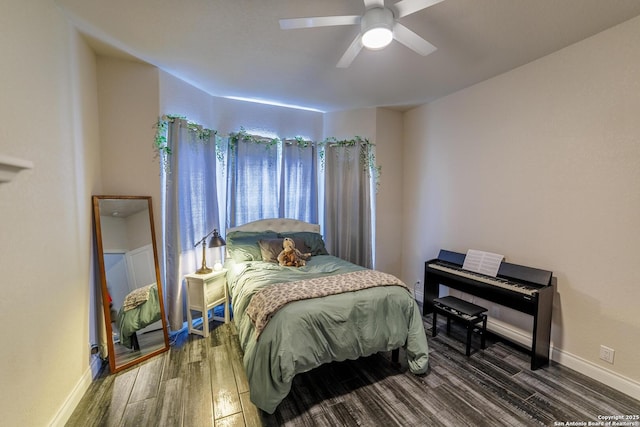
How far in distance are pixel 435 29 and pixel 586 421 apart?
2.90m

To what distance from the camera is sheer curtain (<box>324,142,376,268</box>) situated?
381 centimetres

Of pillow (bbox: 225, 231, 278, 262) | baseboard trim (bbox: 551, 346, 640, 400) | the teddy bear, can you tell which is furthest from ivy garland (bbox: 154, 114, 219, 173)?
baseboard trim (bbox: 551, 346, 640, 400)

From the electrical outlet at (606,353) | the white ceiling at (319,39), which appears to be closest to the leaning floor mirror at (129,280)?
the white ceiling at (319,39)

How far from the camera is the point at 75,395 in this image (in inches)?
72.6

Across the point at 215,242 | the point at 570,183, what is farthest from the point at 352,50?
the point at 215,242

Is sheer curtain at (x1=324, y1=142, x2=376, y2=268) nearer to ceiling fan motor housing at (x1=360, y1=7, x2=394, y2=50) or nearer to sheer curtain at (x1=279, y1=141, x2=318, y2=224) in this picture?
sheer curtain at (x1=279, y1=141, x2=318, y2=224)

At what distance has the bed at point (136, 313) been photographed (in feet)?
7.66

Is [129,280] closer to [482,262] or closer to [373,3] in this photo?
[373,3]

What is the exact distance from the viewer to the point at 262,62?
2.49 m

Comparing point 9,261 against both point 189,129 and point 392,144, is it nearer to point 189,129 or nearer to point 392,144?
point 189,129

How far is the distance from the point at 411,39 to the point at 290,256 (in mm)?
2271

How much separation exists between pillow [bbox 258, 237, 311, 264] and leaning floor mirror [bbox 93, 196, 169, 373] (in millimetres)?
1075

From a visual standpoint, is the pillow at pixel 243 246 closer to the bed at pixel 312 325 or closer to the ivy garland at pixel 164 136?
the bed at pixel 312 325

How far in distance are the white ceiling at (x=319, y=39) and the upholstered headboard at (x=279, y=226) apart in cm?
166
